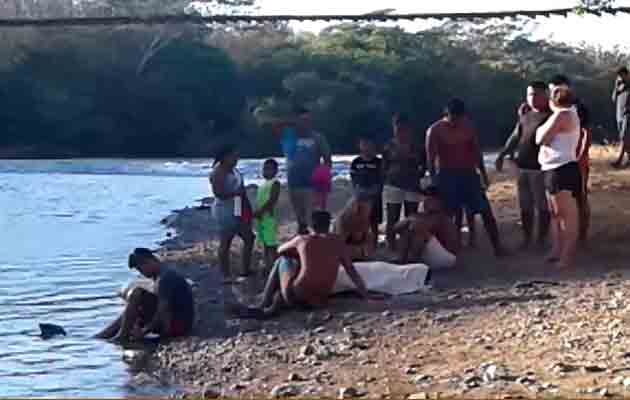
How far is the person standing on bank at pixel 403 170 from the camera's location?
13117 mm

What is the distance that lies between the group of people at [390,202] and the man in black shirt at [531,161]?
0.01 m

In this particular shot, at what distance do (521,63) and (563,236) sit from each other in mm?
44239

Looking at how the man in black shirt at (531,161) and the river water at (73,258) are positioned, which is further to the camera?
the man in black shirt at (531,161)

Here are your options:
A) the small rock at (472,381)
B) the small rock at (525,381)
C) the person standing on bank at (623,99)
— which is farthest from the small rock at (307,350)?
the person standing on bank at (623,99)

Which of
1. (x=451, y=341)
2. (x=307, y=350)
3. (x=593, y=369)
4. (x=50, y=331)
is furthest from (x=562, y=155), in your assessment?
(x=50, y=331)

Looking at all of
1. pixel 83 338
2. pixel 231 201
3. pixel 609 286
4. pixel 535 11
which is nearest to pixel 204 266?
pixel 231 201

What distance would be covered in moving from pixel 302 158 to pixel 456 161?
1419mm

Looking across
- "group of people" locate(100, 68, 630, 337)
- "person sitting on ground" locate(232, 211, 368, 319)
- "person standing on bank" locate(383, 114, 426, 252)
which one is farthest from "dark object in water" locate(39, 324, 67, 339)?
"person standing on bank" locate(383, 114, 426, 252)

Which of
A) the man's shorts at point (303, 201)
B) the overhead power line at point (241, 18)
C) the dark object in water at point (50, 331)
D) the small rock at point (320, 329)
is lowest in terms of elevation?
the dark object in water at point (50, 331)

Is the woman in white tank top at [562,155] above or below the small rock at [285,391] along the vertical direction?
above

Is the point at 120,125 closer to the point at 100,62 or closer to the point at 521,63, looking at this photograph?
the point at 100,62

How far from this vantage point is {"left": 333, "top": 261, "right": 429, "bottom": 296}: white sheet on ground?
38.2ft

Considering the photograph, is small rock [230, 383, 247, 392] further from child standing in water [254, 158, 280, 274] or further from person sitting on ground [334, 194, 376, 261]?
child standing in water [254, 158, 280, 274]

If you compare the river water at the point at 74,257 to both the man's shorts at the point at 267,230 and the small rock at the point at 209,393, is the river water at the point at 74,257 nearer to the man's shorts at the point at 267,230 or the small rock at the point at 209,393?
Result: the small rock at the point at 209,393
